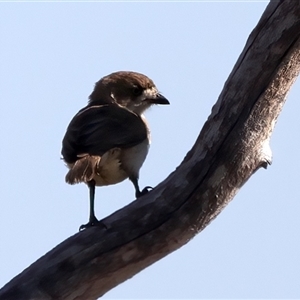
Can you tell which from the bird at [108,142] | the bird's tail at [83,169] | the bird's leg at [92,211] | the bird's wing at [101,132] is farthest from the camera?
the bird's wing at [101,132]

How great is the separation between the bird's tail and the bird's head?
6.03 feet

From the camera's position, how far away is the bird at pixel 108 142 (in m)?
6.98

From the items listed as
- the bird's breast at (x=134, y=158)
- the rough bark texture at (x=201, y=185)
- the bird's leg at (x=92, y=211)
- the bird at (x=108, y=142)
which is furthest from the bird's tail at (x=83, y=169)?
the rough bark texture at (x=201, y=185)

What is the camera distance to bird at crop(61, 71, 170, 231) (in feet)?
22.9

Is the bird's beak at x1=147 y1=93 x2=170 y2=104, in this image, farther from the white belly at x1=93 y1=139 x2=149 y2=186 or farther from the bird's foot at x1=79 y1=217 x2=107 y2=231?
the bird's foot at x1=79 y1=217 x2=107 y2=231

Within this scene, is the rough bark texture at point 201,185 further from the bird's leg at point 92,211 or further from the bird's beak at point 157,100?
the bird's beak at point 157,100

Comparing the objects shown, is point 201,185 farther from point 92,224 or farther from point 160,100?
point 160,100

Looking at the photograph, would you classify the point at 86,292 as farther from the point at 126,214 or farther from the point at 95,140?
the point at 95,140

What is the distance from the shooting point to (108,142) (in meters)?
7.27

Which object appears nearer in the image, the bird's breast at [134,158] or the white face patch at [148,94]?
the bird's breast at [134,158]

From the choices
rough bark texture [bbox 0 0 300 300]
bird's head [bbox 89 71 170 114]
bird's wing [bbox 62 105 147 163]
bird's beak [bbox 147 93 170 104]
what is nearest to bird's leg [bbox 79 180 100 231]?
rough bark texture [bbox 0 0 300 300]

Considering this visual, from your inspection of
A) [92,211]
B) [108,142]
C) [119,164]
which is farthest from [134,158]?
[92,211]

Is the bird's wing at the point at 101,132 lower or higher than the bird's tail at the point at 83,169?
higher

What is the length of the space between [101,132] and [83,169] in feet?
2.37
